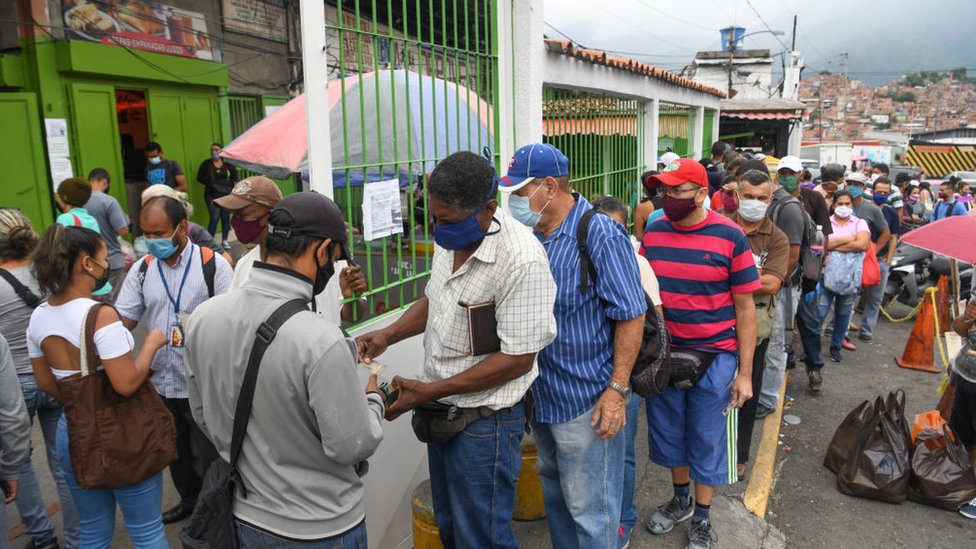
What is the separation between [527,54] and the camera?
455 cm

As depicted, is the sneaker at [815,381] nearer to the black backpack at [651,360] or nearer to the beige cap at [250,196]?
the black backpack at [651,360]

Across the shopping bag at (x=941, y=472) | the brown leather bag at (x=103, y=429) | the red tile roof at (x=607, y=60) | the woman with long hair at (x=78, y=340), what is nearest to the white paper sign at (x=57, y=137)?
the red tile roof at (x=607, y=60)

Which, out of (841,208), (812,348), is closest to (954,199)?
(841,208)

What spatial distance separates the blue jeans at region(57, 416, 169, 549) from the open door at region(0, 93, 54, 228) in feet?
22.6

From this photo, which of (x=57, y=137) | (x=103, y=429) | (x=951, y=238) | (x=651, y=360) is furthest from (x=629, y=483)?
(x=57, y=137)

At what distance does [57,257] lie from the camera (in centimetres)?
268

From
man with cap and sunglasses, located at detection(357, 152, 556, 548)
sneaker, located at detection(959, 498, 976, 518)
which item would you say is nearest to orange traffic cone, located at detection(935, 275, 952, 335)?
sneaker, located at detection(959, 498, 976, 518)

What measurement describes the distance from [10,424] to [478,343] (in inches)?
75.7

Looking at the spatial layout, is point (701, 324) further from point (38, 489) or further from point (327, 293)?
point (38, 489)

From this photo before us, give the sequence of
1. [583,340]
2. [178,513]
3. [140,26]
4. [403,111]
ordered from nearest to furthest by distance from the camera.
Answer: [583,340], [403,111], [178,513], [140,26]

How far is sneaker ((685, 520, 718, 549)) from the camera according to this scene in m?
3.57

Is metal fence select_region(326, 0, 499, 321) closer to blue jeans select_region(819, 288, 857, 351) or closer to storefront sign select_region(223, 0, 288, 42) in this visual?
blue jeans select_region(819, 288, 857, 351)

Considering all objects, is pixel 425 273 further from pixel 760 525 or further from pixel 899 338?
pixel 899 338

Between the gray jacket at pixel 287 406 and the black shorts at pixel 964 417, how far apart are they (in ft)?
13.5
